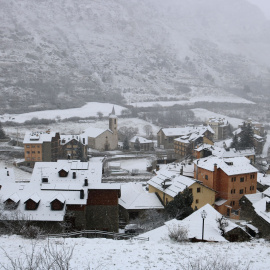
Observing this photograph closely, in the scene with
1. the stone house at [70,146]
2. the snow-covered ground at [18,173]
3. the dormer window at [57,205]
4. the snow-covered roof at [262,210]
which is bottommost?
the snow-covered ground at [18,173]

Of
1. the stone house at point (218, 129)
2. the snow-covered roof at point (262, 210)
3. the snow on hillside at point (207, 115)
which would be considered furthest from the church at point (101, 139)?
the snow on hillside at point (207, 115)

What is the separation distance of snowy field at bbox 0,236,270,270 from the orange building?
18284 mm

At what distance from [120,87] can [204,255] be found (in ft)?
466

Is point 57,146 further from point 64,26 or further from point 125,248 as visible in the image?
point 64,26

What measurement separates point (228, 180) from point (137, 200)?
8.33 m

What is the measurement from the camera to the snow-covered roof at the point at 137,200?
85.7 ft

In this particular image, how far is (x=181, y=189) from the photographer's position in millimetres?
26422

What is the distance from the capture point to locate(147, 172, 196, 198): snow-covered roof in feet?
87.2

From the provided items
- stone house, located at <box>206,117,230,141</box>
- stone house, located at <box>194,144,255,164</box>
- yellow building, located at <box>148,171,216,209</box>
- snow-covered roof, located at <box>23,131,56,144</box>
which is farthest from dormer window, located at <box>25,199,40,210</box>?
stone house, located at <box>206,117,230,141</box>

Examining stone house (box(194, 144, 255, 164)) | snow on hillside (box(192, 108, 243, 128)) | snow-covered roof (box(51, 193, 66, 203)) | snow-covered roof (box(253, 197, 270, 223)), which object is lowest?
snow on hillside (box(192, 108, 243, 128))

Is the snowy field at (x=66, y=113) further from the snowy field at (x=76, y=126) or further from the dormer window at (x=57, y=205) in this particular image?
the dormer window at (x=57, y=205)

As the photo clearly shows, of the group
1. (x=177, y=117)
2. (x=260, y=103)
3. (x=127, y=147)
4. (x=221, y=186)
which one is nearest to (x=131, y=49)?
(x=260, y=103)

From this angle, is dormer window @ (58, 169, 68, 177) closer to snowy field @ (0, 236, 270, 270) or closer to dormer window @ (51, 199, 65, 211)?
dormer window @ (51, 199, 65, 211)

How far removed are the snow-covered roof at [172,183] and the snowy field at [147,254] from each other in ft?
48.7
